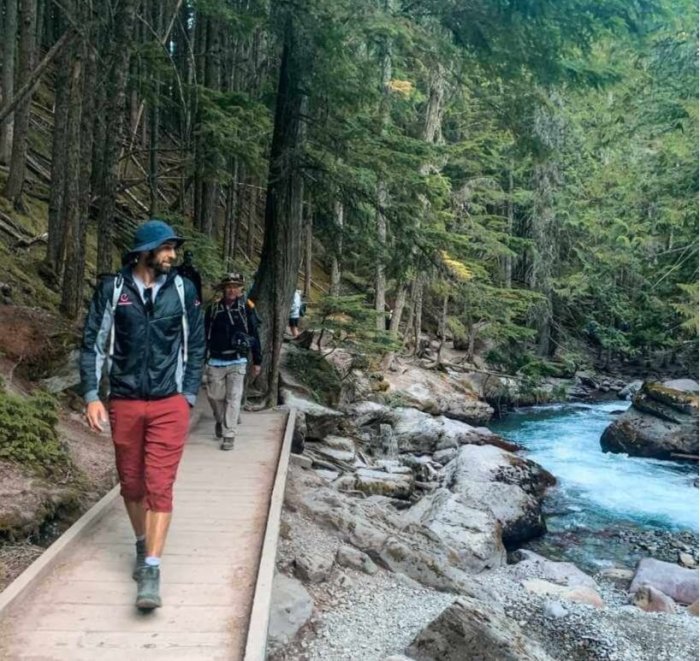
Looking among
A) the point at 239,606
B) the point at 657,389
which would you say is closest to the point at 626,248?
the point at 657,389

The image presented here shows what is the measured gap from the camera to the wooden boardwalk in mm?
3523

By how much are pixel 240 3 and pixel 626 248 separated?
Result: 1818 cm

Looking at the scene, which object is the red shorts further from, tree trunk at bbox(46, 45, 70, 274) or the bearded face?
tree trunk at bbox(46, 45, 70, 274)

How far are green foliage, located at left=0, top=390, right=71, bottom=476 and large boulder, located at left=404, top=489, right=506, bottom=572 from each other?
4.48m

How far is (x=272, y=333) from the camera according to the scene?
10148mm

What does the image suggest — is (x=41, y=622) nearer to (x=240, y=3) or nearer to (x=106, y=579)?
(x=106, y=579)

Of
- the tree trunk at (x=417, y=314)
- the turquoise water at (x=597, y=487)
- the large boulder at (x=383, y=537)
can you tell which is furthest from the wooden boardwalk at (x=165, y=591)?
the tree trunk at (x=417, y=314)

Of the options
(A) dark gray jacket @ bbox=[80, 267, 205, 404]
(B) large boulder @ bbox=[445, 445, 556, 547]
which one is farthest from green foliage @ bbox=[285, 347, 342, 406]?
(A) dark gray jacket @ bbox=[80, 267, 205, 404]

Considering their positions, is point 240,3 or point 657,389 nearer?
point 240,3

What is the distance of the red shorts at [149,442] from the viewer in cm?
392

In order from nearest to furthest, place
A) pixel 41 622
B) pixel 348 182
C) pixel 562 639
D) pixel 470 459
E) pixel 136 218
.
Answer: pixel 41 622, pixel 562 639, pixel 348 182, pixel 470 459, pixel 136 218

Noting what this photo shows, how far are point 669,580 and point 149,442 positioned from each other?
7.85m

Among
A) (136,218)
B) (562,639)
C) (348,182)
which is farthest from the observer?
(136,218)

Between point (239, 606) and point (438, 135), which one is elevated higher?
point (438, 135)
